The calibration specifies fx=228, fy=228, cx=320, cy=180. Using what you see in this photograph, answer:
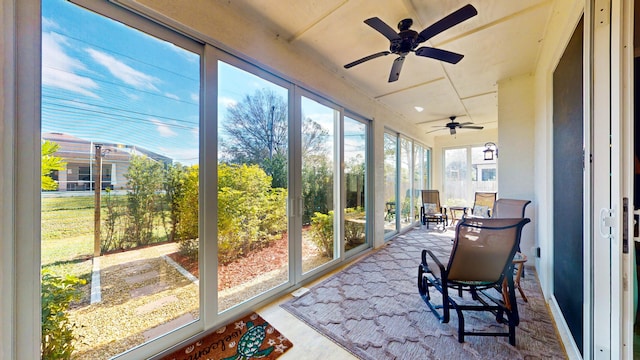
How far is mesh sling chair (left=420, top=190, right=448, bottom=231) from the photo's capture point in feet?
18.9

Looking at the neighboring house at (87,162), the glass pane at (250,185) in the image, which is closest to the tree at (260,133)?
the glass pane at (250,185)

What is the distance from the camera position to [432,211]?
5.95 meters

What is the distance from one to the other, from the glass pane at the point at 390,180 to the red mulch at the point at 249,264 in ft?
8.60

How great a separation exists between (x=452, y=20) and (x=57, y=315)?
314 centimetres

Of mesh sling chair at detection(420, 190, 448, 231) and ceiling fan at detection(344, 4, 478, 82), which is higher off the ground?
ceiling fan at detection(344, 4, 478, 82)

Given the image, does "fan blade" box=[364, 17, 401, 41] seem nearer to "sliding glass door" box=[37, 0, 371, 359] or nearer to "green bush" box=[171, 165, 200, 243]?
"sliding glass door" box=[37, 0, 371, 359]

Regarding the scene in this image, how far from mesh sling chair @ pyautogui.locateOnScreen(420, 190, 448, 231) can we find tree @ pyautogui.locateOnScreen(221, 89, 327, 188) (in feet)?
14.8

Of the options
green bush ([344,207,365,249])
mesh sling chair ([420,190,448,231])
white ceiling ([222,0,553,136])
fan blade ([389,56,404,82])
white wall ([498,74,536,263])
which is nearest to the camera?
white ceiling ([222,0,553,136])

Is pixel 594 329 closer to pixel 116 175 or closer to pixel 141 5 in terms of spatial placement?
pixel 116 175

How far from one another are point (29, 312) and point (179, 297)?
738mm

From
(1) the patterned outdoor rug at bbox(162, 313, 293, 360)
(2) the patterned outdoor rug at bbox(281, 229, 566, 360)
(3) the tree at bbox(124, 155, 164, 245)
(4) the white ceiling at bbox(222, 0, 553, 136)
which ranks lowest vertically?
(1) the patterned outdoor rug at bbox(162, 313, 293, 360)

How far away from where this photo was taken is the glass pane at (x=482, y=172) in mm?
6383

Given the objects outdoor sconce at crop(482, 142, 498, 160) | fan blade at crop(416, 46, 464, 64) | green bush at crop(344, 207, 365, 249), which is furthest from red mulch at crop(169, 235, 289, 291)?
outdoor sconce at crop(482, 142, 498, 160)

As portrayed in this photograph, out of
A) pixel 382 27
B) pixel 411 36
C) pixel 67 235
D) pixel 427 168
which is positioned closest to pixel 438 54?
pixel 411 36
